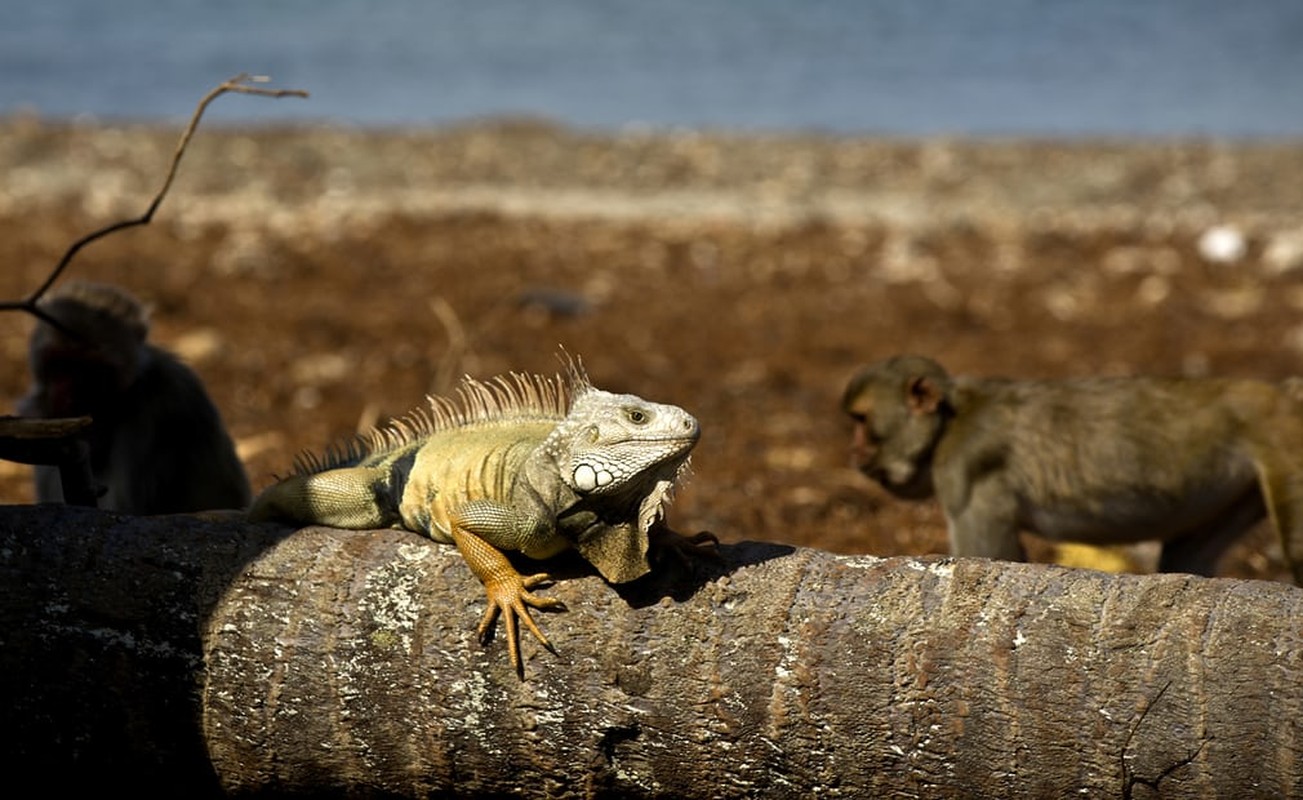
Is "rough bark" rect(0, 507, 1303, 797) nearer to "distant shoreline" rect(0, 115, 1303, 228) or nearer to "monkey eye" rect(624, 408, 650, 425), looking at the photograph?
"monkey eye" rect(624, 408, 650, 425)

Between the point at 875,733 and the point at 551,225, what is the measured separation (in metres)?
13.1

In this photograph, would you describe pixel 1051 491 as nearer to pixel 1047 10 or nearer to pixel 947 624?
pixel 947 624

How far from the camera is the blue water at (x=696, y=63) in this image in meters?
28.1

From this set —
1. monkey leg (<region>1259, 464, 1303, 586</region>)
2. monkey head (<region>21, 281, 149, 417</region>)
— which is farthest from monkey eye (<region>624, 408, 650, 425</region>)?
monkey leg (<region>1259, 464, 1303, 586</region>)

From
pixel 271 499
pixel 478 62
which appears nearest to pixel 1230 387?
pixel 271 499

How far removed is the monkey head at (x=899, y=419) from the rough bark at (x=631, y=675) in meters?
2.70

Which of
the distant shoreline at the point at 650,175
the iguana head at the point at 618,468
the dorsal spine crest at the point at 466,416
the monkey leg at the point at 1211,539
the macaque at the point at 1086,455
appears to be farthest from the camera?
the distant shoreline at the point at 650,175

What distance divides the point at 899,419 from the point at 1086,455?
30.0 inches

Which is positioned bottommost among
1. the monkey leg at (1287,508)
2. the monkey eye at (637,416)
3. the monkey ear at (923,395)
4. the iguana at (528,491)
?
the monkey leg at (1287,508)

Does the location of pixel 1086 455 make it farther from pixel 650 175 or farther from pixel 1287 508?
pixel 650 175

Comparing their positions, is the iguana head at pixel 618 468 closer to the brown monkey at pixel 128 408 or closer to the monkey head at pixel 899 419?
the brown monkey at pixel 128 408

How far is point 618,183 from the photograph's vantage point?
20.1 meters

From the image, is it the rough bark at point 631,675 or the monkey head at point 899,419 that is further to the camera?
the monkey head at point 899,419

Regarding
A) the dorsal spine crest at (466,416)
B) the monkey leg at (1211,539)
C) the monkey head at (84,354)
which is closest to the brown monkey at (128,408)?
the monkey head at (84,354)
